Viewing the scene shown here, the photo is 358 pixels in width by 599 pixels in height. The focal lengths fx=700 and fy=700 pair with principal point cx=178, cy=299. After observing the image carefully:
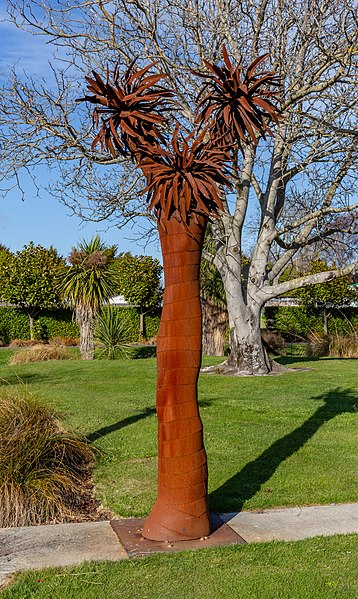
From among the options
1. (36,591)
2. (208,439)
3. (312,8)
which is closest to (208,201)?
(36,591)

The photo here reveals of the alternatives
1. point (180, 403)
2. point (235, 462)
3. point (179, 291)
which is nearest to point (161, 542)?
point (180, 403)

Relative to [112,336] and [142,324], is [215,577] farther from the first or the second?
[142,324]

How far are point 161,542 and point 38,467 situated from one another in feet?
6.42

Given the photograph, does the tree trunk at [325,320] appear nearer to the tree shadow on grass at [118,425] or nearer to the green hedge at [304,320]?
the green hedge at [304,320]

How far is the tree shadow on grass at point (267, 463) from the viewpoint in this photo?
6469 mm

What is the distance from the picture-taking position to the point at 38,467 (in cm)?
678

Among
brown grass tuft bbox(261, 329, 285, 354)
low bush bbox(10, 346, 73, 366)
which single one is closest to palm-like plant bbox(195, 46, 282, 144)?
low bush bbox(10, 346, 73, 366)

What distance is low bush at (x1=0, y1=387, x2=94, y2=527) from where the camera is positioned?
6.14 m

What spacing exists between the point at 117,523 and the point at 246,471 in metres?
2.00

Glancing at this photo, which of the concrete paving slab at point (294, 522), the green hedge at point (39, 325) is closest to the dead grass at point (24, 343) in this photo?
the green hedge at point (39, 325)

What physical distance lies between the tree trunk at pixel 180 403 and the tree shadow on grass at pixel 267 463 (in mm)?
1002

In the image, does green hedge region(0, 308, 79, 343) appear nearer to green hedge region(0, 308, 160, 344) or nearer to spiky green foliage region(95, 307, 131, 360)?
green hedge region(0, 308, 160, 344)

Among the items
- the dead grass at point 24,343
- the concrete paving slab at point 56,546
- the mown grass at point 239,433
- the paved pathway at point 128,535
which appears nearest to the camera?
the concrete paving slab at point 56,546

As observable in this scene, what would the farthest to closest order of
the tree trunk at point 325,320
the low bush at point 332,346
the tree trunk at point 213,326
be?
1. the tree trunk at point 325,320
2. the low bush at point 332,346
3. the tree trunk at point 213,326
